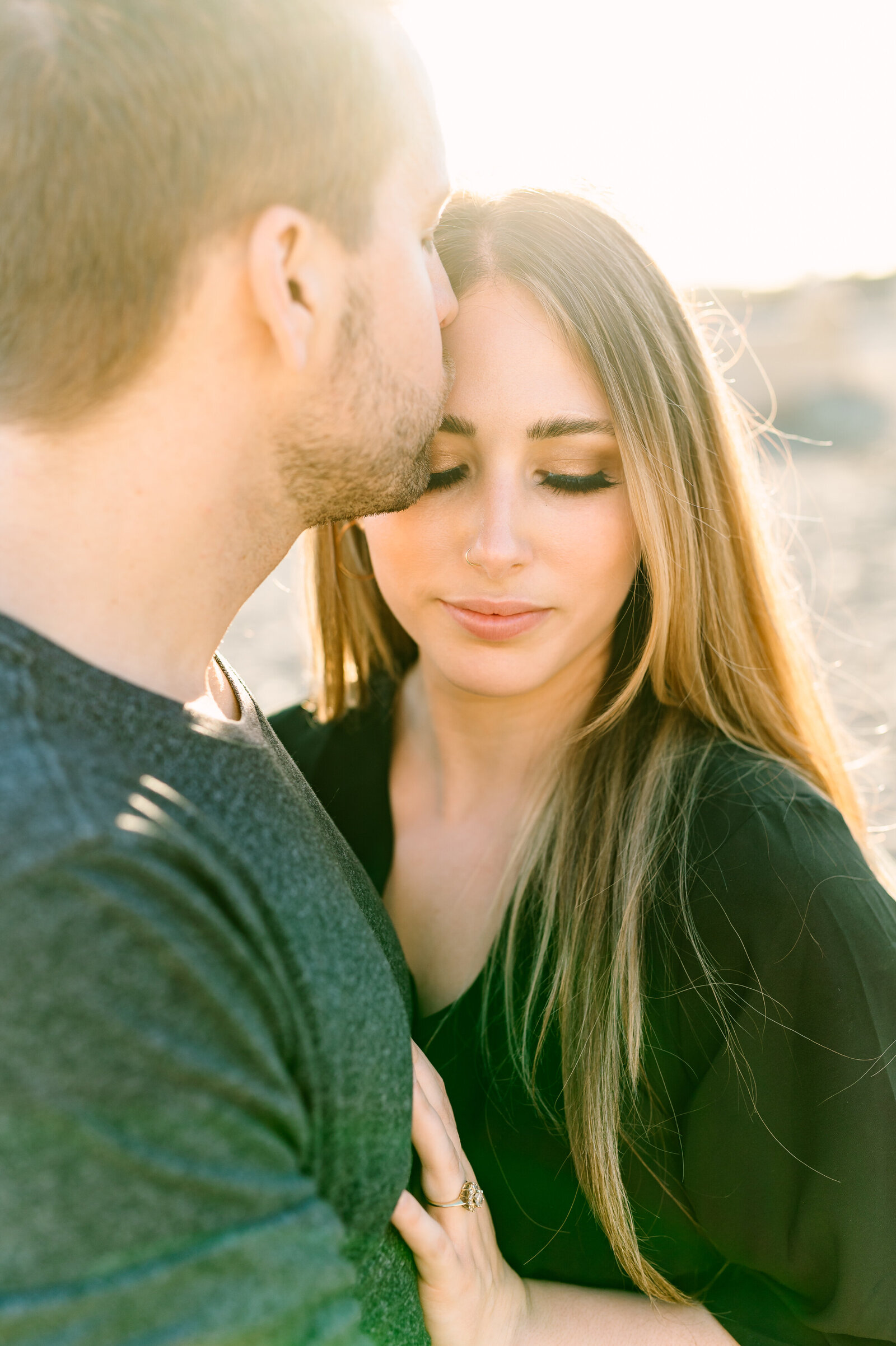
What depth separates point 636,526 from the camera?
1994 millimetres

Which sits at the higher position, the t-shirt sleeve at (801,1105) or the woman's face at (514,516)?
the woman's face at (514,516)

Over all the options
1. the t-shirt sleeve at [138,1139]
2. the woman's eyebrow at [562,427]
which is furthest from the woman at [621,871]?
the t-shirt sleeve at [138,1139]

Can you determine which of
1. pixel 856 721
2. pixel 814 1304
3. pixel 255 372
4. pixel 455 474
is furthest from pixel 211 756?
pixel 856 721

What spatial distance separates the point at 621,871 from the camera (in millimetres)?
1940

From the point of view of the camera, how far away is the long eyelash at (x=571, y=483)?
6.33 feet

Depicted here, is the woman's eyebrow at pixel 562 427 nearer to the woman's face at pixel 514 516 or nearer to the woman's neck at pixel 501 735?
the woman's face at pixel 514 516

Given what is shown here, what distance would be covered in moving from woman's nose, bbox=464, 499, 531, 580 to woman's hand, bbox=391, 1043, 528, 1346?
0.86 m

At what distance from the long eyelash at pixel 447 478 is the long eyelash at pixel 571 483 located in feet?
0.51

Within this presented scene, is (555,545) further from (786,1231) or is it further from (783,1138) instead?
(786,1231)

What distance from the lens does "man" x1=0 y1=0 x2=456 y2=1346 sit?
0.91 meters

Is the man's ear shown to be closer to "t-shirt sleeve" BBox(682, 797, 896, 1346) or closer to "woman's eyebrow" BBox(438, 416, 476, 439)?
"woman's eyebrow" BBox(438, 416, 476, 439)

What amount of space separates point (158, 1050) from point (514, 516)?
122 centimetres

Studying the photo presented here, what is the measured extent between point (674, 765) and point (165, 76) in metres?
1.49

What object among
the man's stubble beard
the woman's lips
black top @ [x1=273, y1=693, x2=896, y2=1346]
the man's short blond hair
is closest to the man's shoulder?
the man's short blond hair
